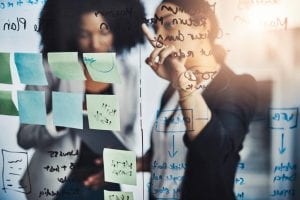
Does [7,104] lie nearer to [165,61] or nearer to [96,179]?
[96,179]

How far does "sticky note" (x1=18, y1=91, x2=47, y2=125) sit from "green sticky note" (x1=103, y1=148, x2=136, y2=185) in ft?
1.28

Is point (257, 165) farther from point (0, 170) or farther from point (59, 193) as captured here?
point (0, 170)

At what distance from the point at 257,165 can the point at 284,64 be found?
501mm

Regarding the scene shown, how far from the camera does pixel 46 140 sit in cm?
207

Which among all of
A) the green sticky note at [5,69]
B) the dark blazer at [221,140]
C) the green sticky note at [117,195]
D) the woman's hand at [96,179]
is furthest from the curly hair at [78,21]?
the green sticky note at [117,195]

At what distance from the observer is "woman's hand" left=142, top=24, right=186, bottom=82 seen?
1835mm

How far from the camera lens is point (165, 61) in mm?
1848

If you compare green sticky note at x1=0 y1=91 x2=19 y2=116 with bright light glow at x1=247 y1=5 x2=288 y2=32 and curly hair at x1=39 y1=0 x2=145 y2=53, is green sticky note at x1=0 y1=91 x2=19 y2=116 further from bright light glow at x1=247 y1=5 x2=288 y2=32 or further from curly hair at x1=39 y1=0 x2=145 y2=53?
bright light glow at x1=247 y1=5 x2=288 y2=32

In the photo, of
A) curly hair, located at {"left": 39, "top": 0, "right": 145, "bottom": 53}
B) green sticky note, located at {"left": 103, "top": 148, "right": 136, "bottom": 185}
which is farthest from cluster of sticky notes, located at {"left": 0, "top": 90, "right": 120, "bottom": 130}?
curly hair, located at {"left": 39, "top": 0, "right": 145, "bottom": 53}

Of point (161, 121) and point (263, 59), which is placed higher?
point (263, 59)

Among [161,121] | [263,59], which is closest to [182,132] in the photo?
[161,121]

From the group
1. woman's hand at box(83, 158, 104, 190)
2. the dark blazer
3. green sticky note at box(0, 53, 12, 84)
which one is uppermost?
green sticky note at box(0, 53, 12, 84)

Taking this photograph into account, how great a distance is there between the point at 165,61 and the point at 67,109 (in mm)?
573

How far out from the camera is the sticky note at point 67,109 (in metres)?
1.99
